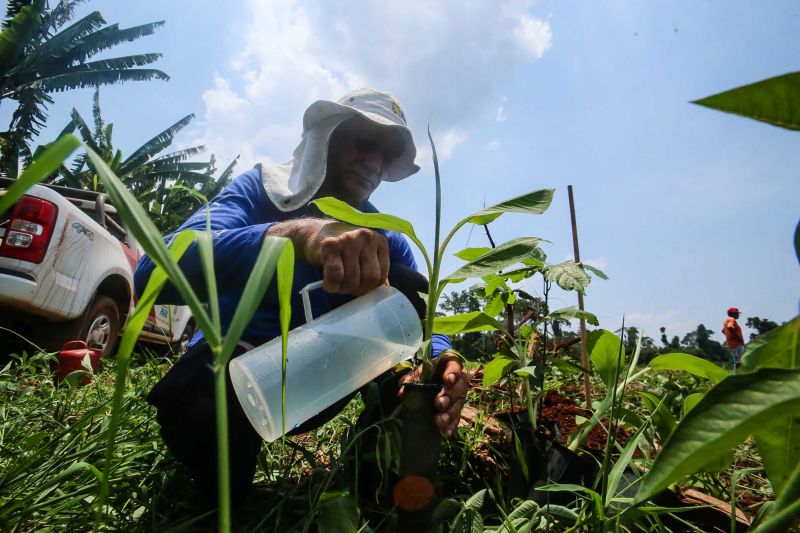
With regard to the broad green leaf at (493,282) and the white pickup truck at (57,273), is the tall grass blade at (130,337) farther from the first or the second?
the white pickup truck at (57,273)

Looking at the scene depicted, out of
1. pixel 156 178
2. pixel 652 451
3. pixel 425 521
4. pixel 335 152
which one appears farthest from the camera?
pixel 156 178

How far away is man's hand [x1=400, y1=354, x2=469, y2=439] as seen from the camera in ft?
2.93

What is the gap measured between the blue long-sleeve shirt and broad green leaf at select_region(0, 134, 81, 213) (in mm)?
859

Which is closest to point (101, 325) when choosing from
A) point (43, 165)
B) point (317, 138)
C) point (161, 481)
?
point (317, 138)

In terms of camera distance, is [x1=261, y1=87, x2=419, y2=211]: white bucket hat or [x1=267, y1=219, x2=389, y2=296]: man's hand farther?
[x1=261, y1=87, x2=419, y2=211]: white bucket hat

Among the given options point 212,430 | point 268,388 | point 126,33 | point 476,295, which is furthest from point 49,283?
point 126,33

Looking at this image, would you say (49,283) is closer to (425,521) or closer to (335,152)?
(335,152)

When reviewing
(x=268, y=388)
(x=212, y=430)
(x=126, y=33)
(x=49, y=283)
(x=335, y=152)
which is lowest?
(x=49, y=283)

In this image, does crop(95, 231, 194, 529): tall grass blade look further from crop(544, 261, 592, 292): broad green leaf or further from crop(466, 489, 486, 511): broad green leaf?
crop(544, 261, 592, 292): broad green leaf

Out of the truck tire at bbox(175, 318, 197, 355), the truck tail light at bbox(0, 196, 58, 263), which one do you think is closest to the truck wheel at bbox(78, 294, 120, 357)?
the truck tail light at bbox(0, 196, 58, 263)

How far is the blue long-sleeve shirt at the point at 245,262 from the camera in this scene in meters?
1.23

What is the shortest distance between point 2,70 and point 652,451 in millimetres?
16133

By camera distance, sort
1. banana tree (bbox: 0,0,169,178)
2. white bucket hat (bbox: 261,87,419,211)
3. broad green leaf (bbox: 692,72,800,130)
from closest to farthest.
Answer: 1. broad green leaf (bbox: 692,72,800,130)
2. white bucket hat (bbox: 261,87,419,211)
3. banana tree (bbox: 0,0,169,178)

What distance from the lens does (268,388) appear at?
3.02 feet
